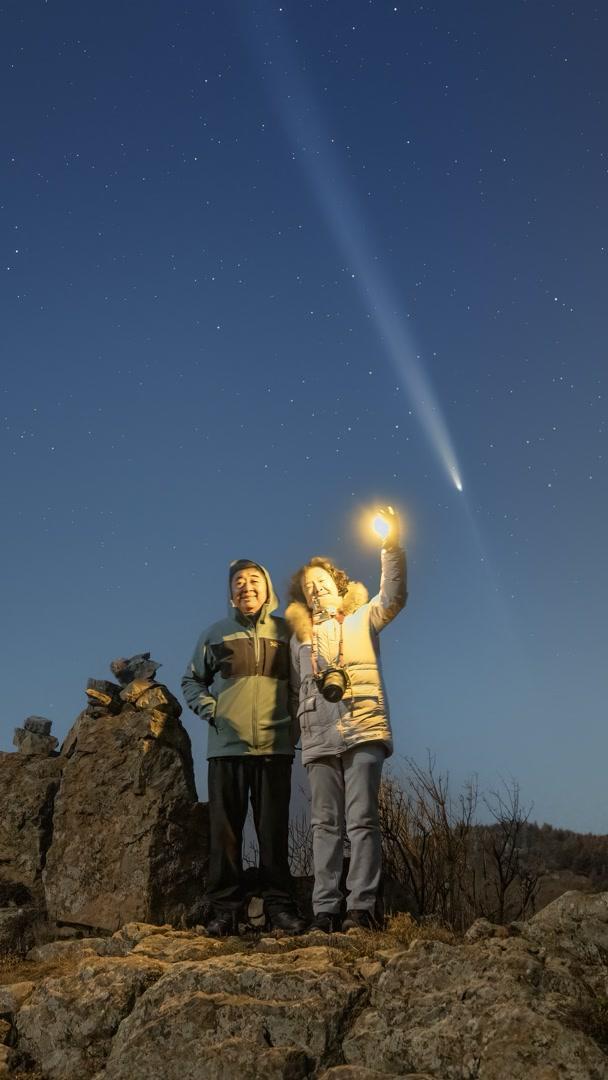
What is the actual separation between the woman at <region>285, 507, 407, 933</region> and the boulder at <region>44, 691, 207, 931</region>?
4.12 ft

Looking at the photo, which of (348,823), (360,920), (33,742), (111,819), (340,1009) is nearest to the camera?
(340,1009)

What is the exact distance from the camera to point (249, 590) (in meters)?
7.24

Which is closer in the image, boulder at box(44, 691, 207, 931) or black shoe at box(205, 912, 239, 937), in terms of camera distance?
black shoe at box(205, 912, 239, 937)

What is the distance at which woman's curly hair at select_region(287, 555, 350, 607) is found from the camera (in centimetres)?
706

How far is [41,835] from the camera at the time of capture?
782 cm

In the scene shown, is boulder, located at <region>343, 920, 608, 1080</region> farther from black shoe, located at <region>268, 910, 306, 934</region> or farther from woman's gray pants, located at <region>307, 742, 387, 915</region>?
black shoe, located at <region>268, 910, 306, 934</region>

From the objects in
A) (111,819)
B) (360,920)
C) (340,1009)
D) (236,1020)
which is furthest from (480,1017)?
(111,819)

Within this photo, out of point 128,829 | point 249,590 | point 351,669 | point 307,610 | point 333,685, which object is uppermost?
point 249,590

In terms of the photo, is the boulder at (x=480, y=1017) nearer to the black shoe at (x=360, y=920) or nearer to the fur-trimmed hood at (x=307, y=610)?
the black shoe at (x=360, y=920)

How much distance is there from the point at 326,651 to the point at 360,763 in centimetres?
81

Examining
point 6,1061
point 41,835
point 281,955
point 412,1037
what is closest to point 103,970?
point 6,1061

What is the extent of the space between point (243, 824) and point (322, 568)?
6.26 feet

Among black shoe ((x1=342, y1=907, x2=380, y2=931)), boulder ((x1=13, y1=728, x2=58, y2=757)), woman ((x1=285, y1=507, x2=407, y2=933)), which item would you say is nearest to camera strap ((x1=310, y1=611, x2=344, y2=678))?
woman ((x1=285, y1=507, x2=407, y2=933))

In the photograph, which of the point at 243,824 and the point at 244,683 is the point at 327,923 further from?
the point at 244,683
